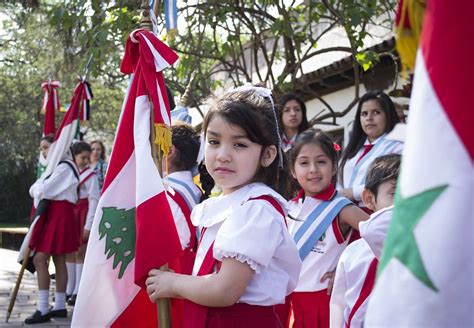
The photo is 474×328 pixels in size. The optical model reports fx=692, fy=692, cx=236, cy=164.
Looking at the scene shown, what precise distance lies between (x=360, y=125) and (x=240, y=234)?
2.82 m

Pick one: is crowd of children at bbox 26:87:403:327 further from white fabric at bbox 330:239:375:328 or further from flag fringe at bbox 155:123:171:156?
flag fringe at bbox 155:123:171:156

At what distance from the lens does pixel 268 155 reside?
2604 millimetres

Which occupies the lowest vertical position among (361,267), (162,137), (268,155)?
(361,267)

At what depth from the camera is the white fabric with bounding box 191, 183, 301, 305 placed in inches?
87.7

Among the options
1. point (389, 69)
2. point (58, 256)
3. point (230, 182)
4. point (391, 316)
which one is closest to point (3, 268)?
point (58, 256)

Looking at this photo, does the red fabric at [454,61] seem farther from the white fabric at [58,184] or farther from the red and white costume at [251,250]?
the white fabric at [58,184]

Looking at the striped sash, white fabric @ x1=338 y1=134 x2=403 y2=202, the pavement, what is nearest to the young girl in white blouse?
the striped sash

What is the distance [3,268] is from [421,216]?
11500 mm

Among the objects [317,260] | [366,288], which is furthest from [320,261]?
[366,288]

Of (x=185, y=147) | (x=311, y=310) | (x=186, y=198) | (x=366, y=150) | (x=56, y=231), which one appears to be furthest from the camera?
(x=56, y=231)

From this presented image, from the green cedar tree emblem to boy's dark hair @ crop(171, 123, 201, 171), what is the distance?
3.79 feet

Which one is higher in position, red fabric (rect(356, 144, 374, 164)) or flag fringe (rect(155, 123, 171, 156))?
flag fringe (rect(155, 123, 171, 156))

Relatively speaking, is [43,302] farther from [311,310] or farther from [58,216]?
[311,310]

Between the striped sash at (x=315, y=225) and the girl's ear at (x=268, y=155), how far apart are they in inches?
42.8
